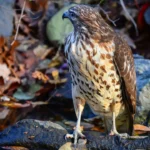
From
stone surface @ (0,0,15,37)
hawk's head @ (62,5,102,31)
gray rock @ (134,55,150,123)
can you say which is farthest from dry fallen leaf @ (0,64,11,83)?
hawk's head @ (62,5,102,31)

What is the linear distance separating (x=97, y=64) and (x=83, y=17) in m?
0.41

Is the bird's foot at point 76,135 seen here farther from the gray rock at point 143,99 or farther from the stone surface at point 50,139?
the gray rock at point 143,99

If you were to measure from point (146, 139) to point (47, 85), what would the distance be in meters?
3.59

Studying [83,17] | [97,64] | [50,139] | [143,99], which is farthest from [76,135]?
[143,99]

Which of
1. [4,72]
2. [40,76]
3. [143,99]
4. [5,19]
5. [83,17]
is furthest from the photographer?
[40,76]

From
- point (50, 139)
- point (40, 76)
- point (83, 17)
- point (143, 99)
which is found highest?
point (83, 17)

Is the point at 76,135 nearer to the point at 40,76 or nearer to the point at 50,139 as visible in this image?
the point at 50,139

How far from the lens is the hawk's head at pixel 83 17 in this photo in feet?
17.4

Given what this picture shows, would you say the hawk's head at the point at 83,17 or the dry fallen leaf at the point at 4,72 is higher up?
the hawk's head at the point at 83,17

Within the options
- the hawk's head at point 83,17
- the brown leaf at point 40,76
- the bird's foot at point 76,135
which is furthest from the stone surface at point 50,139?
the brown leaf at point 40,76

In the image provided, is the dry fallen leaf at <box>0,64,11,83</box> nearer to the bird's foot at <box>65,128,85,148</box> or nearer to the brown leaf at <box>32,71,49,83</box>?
the brown leaf at <box>32,71,49,83</box>

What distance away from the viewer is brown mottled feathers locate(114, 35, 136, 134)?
5.47 meters

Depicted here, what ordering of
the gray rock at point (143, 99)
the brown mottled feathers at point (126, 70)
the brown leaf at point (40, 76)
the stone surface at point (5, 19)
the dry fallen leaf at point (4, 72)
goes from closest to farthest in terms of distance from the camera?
the brown mottled feathers at point (126, 70), the gray rock at point (143, 99), the stone surface at point (5, 19), the dry fallen leaf at point (4, 72), the brown leaf at point (40, 76)

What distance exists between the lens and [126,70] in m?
5.63
